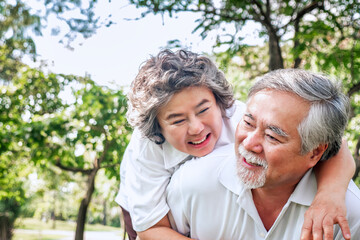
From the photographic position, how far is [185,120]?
230 centimetres

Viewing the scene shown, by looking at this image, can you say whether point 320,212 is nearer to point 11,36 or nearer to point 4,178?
point 4,178

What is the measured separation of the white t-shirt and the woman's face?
4.2 inches

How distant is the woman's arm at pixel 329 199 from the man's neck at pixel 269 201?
7.3 inches

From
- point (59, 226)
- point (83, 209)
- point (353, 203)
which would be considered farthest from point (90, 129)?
point (59, 226)

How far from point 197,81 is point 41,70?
4.92 meters

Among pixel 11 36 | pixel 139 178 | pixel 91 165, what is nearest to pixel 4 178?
pixel 91 165

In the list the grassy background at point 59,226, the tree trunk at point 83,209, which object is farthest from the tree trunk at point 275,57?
the grassy background at point 59,226

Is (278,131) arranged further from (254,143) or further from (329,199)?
(329,199)

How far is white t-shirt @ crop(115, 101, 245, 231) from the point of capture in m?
2.23

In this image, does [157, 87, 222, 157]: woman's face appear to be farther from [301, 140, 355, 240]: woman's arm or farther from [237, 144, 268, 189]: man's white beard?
[301, 140, 355, 240]: woman's arm

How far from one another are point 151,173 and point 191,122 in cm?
38

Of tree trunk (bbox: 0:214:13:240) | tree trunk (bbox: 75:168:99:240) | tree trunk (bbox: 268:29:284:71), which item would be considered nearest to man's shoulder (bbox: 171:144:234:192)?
tree trunk (bbox: 268:29:284:71)

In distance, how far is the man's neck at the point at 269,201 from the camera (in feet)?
6.89

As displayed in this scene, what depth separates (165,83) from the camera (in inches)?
90.7
